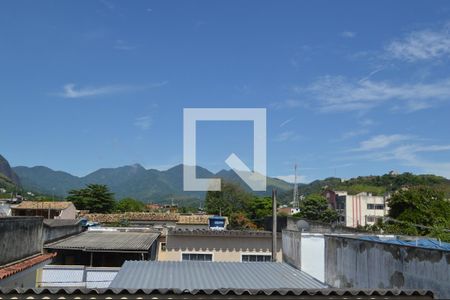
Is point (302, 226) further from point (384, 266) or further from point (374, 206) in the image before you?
point (374, 206)

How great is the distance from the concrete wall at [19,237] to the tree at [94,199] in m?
47.3

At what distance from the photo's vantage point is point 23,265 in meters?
10.5

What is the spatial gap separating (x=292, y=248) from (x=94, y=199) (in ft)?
176

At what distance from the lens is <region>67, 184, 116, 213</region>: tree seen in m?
58.8

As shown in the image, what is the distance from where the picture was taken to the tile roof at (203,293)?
3.60m

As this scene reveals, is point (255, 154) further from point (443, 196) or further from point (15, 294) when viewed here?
point (443, 196)

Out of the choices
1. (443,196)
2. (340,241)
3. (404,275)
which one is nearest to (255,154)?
(340,241)

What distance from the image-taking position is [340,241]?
260 inches

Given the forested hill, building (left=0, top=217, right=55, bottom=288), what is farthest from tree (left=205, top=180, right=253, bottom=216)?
building (left=0, top=217, right=55, bottom=288)

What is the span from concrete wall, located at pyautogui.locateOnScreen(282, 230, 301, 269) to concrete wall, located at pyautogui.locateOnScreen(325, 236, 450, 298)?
109 centimetres

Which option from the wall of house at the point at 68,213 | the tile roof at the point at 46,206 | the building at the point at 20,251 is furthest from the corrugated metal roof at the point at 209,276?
the tile roof at the point at 46,206

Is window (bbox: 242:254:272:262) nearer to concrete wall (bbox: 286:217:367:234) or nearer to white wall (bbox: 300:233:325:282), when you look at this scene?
concrete wall (bbox: 286:217:367:234)

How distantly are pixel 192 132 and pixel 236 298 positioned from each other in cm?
866

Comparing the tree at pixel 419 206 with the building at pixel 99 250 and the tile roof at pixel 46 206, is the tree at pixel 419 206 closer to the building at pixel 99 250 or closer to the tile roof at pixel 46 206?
the building at pixel 99 250
